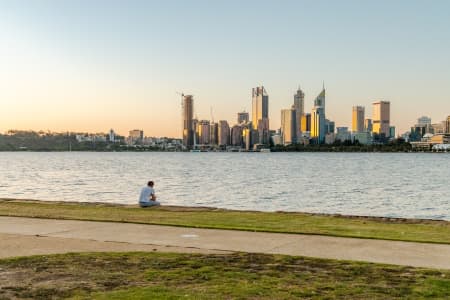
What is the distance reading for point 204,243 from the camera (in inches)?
466

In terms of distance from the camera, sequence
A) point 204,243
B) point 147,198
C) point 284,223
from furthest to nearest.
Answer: point 147,198
point 284,223
point 204,243

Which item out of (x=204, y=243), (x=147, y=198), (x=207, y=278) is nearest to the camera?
(x=207, y=278)

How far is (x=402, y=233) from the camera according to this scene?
45.2 feet

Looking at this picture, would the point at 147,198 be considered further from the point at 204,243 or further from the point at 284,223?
the point at 204,243

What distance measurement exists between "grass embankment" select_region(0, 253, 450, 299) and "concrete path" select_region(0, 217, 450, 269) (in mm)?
814

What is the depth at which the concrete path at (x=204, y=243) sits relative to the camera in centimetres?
1058

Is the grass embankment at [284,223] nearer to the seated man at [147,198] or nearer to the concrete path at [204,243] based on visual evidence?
the concrete path at [204,243]

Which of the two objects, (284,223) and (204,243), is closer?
(204,243)

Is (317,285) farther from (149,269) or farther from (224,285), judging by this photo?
(149,269)

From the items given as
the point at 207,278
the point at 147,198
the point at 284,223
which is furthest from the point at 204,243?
the point at 147,198

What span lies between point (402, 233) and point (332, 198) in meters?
30.3

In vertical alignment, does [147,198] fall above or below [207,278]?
below

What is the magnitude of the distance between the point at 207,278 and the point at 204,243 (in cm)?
347

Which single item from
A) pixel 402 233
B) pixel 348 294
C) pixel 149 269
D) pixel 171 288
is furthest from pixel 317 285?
pixel 402 233
